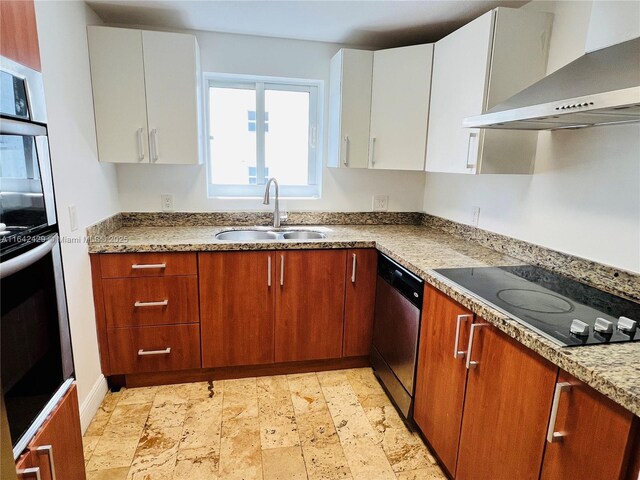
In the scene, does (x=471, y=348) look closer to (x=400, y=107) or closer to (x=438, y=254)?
(x=438, y=254)

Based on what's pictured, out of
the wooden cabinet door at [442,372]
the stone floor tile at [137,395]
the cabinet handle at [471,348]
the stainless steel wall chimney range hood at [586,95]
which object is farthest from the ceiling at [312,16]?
the stone floor tile at [137,395]

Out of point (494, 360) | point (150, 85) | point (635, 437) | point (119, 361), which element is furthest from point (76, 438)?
point (150, 85)

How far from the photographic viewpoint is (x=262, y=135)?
8.86 feet

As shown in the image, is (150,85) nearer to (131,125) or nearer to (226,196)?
(131,125)

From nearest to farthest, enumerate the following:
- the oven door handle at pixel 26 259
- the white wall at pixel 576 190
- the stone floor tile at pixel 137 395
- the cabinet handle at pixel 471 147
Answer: the oven door handle at pixel 26 259 < the white wall at pixel 576 190 < the cabinet handle at pixel 471 147 < the stone floor tile at pixel 137 395

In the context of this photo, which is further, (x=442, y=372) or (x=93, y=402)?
(x=93, y=402)

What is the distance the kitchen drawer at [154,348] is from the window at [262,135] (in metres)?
1.05

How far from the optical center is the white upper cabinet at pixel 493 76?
67.6 inches

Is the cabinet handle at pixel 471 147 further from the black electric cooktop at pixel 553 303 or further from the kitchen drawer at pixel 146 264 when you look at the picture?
the kitchen drawer at pixel 146 264

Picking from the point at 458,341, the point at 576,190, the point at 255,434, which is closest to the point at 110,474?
the point at 255,434

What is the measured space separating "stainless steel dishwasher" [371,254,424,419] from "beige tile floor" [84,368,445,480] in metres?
0.15

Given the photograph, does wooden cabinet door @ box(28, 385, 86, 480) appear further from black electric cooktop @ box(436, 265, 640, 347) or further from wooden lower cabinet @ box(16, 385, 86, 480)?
black electric cooktop @ box(436, 265, 640, 347)

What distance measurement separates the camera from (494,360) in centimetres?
127

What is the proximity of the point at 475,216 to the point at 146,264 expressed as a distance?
1916 millimetres
